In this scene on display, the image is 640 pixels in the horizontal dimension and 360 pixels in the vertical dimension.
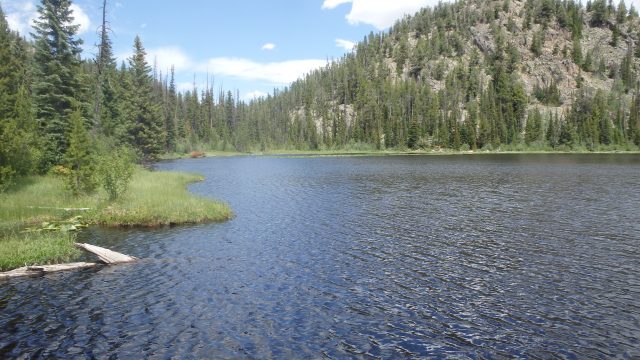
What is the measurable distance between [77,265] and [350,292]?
46.2ft

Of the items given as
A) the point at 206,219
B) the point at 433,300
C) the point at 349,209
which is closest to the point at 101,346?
the point at 433,300

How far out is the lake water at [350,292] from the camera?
46.9ft

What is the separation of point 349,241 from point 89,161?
83.2ft

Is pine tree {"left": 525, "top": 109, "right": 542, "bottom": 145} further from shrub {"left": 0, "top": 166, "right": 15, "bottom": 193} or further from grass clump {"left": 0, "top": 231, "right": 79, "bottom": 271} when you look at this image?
grass clump {"left": 0, "top": 231, "right": 79, "bottom": 271}

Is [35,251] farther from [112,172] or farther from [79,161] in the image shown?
[79,161]

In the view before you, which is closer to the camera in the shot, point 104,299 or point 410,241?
point 104,299

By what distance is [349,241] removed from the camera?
1133 inches

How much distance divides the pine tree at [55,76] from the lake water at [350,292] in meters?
20.8

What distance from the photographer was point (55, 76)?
152 ft

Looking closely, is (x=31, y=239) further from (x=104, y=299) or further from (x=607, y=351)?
(x=607, y=351)

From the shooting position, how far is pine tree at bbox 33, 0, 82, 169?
4612 cm

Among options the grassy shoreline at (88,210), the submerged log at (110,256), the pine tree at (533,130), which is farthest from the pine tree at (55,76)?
the pine tree at (533,130)

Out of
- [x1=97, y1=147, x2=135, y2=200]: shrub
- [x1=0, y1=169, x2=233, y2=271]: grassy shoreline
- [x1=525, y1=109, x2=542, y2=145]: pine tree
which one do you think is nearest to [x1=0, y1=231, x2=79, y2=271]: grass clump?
[x1=0, y1=169, x2=233, y2=271]: grassy shoreline

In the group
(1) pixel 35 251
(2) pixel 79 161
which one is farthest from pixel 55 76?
(1) pixel 35 251
